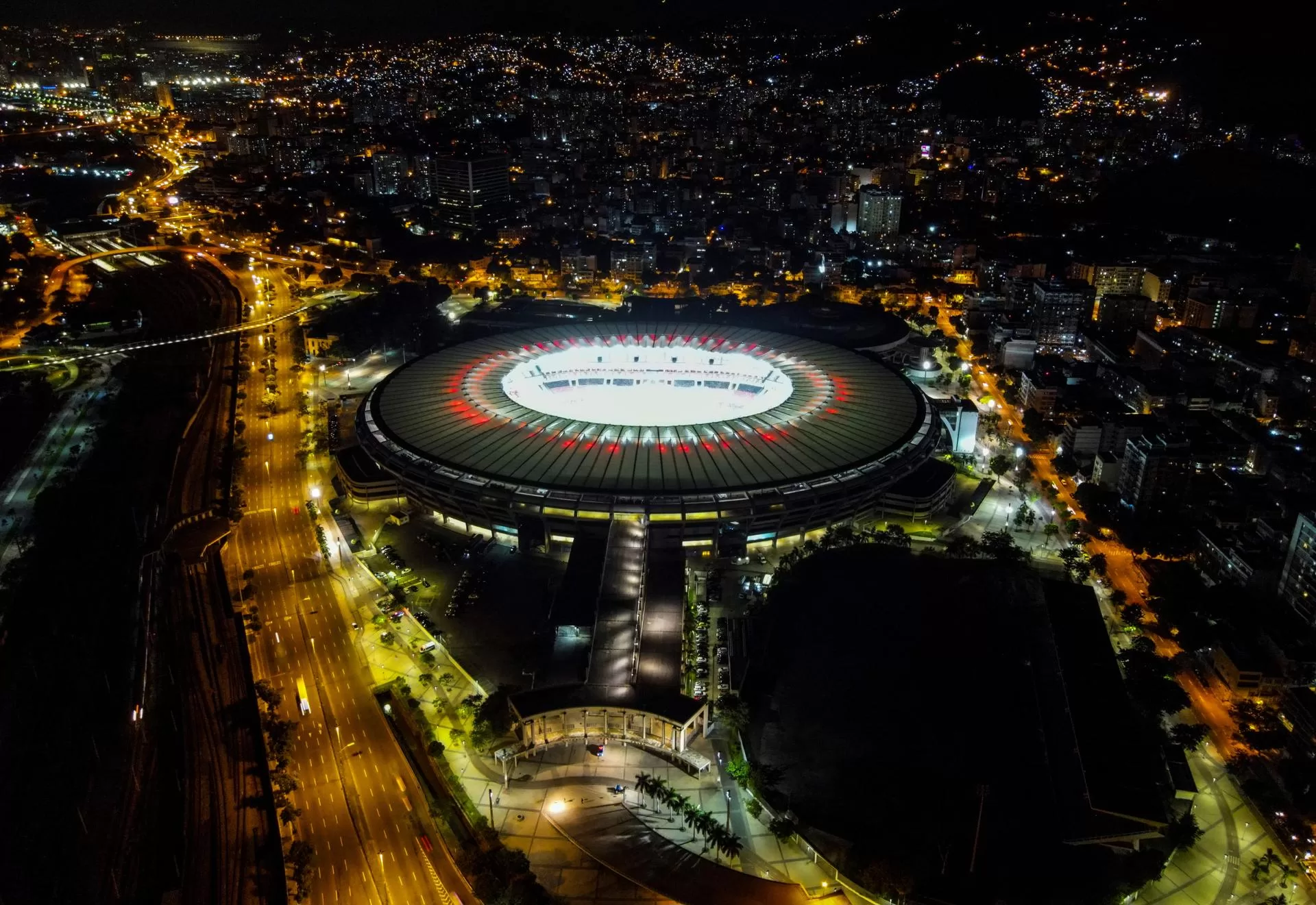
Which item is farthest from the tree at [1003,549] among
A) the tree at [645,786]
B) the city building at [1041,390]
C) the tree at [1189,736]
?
the tree at [645,786]

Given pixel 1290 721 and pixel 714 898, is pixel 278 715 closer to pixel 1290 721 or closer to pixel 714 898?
pixel 714 898

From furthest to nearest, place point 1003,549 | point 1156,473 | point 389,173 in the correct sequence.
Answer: point 389,173, point 1156,473, point 1003,549

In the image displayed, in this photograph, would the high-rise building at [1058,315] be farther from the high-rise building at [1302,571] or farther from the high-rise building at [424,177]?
the high-rise building at [424,177]

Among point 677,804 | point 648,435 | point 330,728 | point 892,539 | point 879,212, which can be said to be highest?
point 879,212

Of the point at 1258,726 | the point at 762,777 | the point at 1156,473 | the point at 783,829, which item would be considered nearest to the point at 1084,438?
the point at 1156,473

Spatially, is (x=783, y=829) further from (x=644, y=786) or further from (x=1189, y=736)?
(x=1189, y=736)

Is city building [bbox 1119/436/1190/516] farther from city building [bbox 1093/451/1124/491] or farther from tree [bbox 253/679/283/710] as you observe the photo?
tree [bbox 253/679/283/710]

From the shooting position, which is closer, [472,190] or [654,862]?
[654,862]
